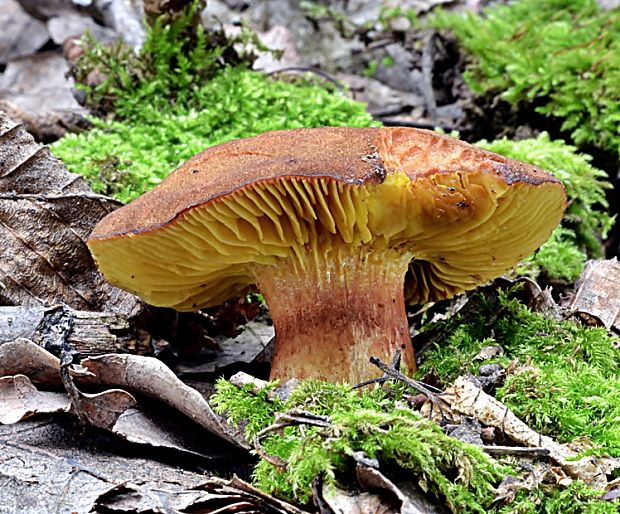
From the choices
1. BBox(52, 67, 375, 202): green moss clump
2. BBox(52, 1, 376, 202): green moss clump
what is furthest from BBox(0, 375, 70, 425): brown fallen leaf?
BBox(52, 1, 376, 202): green moss clump

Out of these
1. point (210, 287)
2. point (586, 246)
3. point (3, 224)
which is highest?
point (3, 224)

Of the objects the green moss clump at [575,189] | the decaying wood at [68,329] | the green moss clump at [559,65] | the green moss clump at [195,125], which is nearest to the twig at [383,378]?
the decaying wood at [68,329]

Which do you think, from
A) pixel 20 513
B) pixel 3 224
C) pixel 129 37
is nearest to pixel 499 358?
pixel 20 513

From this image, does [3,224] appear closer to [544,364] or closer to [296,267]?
[296,267]

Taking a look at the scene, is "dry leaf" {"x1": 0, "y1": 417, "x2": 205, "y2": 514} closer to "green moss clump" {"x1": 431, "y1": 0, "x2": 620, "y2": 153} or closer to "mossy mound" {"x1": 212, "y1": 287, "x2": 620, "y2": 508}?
"mossy mound" {"x1": 212, "y1": 287, "x2": 620, "y2": 508}

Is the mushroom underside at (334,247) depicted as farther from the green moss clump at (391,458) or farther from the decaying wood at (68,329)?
the green moss clump at (391,458)

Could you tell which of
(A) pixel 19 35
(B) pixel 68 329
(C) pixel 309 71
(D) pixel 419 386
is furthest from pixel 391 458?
(A) pixel 19 35

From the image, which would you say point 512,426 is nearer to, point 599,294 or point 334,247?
point 334,247
